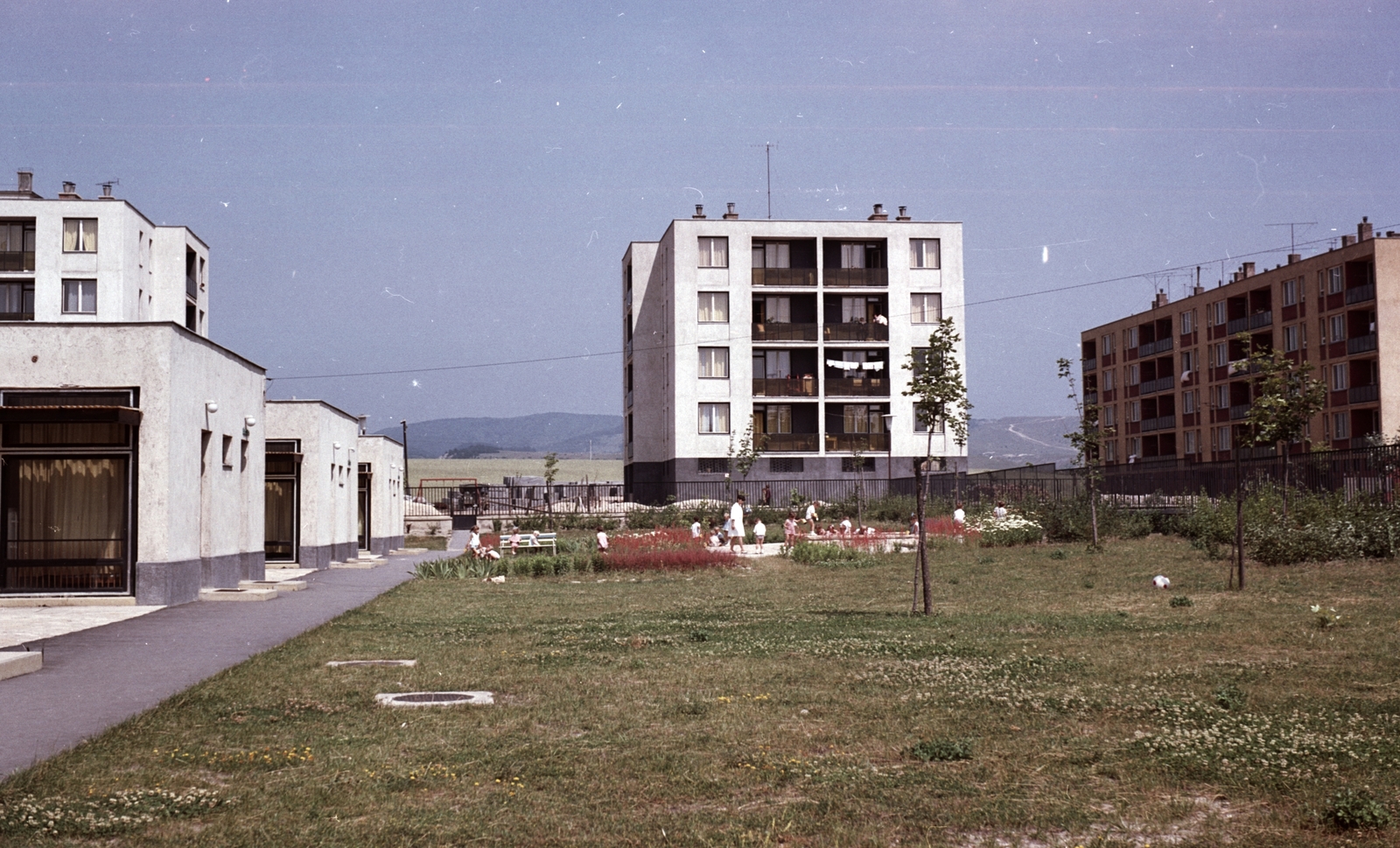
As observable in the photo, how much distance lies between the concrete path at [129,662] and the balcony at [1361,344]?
58700mm

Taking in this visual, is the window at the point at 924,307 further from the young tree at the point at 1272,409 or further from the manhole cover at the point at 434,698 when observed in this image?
the manhole cover at the point at 434,698

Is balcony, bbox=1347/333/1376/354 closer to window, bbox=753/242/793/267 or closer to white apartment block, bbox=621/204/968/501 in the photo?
Result: white apartment block, bbox=621/204/968/501

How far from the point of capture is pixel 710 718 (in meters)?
9.17

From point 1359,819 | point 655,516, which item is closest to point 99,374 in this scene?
point 1359,819

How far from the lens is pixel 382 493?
1767 inches

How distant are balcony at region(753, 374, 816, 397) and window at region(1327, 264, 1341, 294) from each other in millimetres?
27770

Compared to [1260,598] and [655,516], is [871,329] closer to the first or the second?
[655,516]

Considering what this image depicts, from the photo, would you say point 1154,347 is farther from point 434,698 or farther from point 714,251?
point 434,698

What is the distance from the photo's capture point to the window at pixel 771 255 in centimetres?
7200

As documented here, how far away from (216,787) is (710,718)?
11.3 ft

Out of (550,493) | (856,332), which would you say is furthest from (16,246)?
(856,332)

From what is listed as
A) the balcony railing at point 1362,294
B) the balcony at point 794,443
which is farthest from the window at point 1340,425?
the balcony at point 794,443

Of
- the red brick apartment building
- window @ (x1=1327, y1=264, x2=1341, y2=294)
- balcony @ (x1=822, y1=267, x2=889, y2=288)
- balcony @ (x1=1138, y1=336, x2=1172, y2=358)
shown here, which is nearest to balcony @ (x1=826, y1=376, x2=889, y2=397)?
balcony @ (x1=822, y1=267, x2=889, y2=288)

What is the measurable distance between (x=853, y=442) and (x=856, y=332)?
6109 mm
